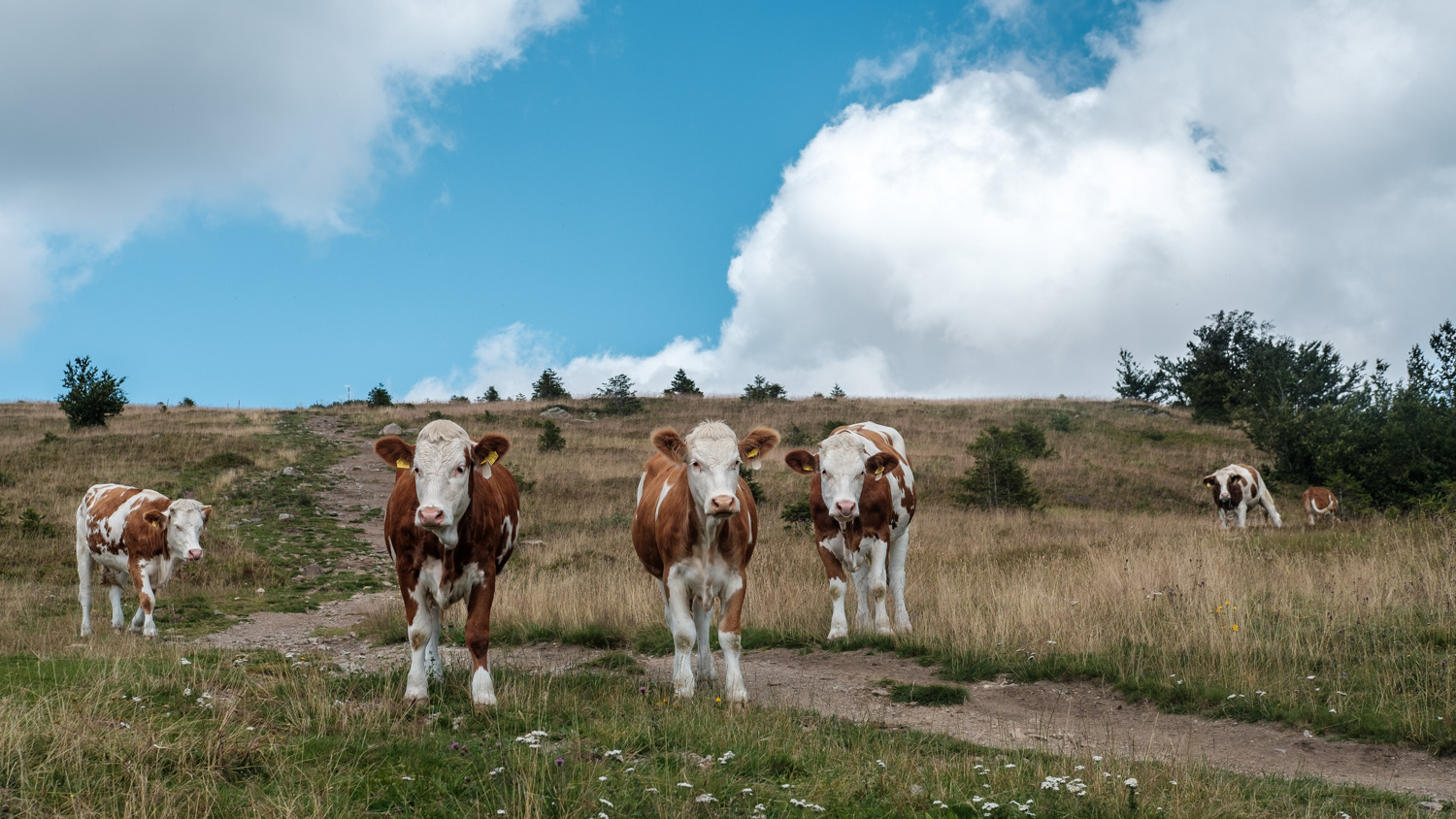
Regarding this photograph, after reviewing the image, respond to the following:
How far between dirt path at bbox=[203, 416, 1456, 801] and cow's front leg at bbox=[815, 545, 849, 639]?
0.45 meters

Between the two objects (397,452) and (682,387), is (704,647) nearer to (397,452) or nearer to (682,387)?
(397,452)

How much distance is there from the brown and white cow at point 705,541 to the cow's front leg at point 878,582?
3.07 m

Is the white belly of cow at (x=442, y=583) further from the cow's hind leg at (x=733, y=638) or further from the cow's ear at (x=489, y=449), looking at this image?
the cow's hind leg at (x=733, y=638)

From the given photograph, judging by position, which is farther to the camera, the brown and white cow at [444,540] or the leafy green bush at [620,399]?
the leafy green bush at [620,399]

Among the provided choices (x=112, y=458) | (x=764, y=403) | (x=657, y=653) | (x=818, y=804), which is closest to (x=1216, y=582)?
(x=657, y=653)

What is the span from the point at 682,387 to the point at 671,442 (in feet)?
176

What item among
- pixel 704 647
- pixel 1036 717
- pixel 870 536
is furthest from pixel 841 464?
pixel 1036 717

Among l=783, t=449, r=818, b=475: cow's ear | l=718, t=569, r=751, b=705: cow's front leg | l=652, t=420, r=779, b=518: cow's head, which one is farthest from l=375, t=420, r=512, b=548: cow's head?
l=783, t=449, r=818, b=475: cow's ear

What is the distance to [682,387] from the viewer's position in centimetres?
6156

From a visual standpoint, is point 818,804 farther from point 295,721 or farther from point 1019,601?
point 1019,601

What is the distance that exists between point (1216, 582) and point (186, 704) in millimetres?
11300

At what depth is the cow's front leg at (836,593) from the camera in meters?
10.9

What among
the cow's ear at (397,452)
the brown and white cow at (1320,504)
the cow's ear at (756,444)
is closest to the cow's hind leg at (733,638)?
the cow's ear at (756,444)

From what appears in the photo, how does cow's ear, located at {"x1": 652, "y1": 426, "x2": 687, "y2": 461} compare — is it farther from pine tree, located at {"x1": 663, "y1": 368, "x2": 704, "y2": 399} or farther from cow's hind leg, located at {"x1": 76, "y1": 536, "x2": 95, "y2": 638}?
pine tree, located at {"x1": 663, "y1": 368, "x2": 704, "y2": 399}
